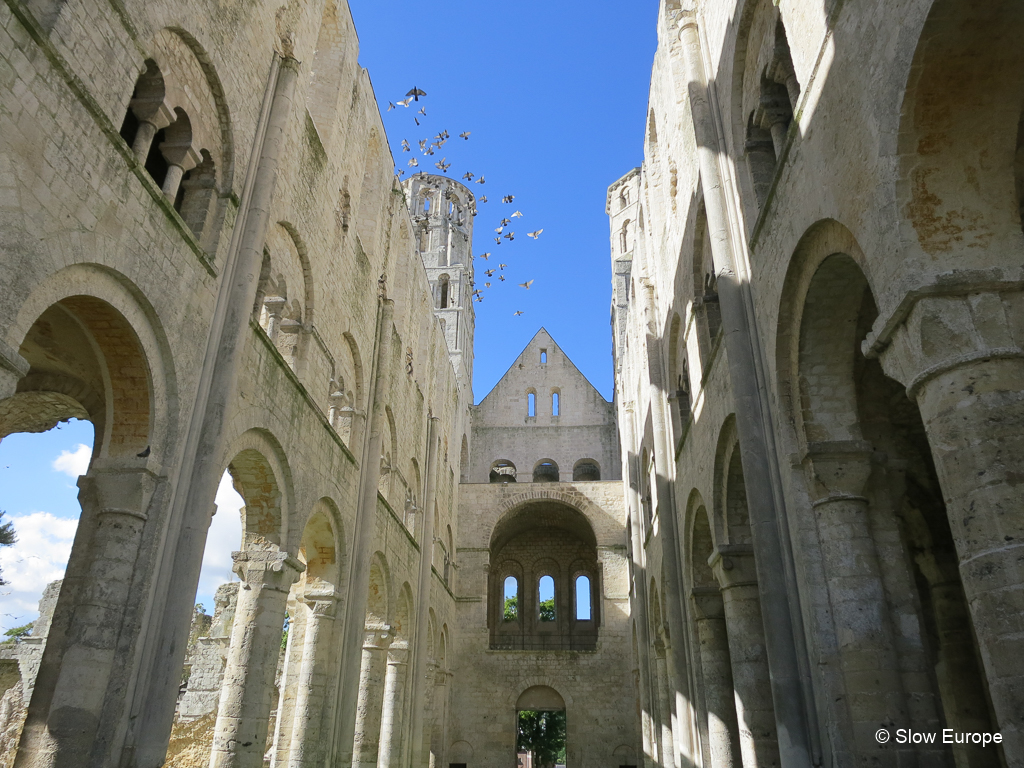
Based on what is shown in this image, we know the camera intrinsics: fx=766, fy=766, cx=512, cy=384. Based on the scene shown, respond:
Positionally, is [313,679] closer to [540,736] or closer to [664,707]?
[664,707]

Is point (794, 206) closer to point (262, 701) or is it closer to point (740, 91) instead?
point (740, 91)

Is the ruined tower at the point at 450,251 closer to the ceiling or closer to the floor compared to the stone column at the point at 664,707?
closer to the ceiling

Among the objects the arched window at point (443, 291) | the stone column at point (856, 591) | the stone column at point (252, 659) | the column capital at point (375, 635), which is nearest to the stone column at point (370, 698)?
the column capital at point (375, 635)

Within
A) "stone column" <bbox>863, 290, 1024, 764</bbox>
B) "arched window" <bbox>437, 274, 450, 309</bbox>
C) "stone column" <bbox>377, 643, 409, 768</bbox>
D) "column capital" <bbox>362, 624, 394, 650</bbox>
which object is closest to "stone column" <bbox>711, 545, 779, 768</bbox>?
"stone column" <bbox>863, 290, 1024, 764</bbox>

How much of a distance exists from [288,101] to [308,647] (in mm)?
8250

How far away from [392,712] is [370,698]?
2498 mm

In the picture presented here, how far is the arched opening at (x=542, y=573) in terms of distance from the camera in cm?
3003

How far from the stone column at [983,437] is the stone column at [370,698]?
41.5ft

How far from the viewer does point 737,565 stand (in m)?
10.2

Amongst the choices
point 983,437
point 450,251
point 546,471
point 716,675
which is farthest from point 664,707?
point 450,251

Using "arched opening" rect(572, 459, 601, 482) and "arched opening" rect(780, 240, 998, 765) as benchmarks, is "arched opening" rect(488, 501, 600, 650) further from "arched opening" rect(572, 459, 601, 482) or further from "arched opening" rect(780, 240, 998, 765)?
"arched opening" rect(780, 240, 998, 765)

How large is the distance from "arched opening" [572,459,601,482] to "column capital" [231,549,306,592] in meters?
23.1

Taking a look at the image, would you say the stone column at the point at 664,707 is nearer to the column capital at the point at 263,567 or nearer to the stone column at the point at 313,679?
the stone column at the point at 313,679

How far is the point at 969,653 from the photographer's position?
9.91m
